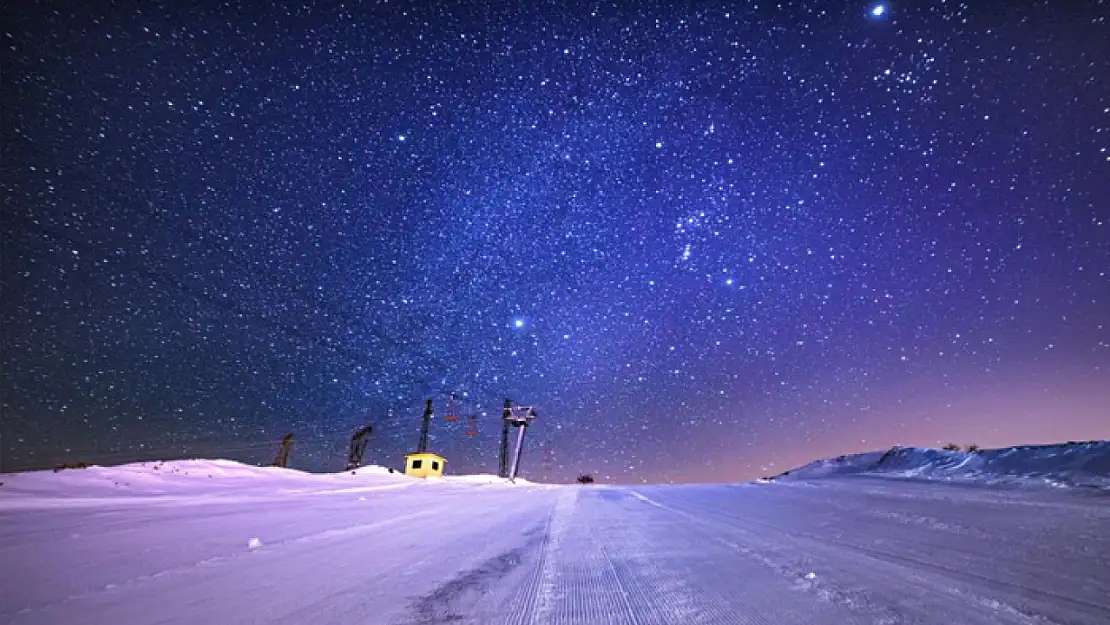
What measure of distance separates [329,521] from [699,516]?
4.19 m

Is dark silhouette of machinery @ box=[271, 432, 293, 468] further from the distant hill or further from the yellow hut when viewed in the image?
the distant hill

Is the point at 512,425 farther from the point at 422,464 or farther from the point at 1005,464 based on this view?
the point at 1005,464

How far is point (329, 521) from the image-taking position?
181 inches

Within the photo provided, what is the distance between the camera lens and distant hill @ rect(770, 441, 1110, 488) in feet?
23.7

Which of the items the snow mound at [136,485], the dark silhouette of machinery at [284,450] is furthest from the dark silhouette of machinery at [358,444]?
the snow mound at [136,485]

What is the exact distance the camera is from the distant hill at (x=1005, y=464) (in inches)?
285

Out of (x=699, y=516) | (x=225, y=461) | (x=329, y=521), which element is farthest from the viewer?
(x=225, y=461)

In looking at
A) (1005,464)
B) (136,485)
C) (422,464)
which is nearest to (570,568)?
(136,485)

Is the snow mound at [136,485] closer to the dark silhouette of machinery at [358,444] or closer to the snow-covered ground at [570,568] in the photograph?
the snow-covered ground at [570,568]

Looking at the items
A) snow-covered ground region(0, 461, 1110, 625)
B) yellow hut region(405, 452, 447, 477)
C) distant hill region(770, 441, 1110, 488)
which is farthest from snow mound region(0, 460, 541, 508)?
yellow hut region(405, 452, 447, 477)

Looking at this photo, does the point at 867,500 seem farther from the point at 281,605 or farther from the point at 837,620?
the point at 281,605

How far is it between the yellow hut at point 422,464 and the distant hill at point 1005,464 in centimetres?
3098

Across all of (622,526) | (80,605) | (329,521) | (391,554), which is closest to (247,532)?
(329,521)

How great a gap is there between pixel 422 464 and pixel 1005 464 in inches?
1415
